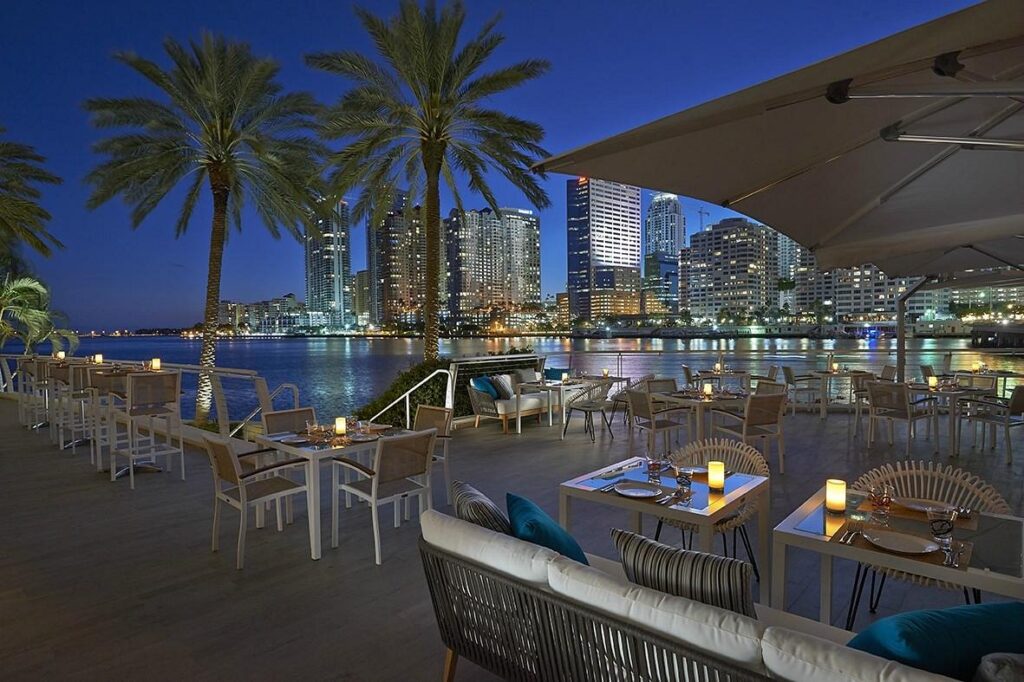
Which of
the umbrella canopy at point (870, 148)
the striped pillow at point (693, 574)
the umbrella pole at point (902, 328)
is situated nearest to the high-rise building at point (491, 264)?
the umbrella pole at point (902, 328)

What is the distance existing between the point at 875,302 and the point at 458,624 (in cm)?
10583

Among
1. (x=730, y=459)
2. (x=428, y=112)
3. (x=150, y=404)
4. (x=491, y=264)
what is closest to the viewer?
(x=730, y=459)

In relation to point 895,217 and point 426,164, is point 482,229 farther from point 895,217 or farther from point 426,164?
point 895,217

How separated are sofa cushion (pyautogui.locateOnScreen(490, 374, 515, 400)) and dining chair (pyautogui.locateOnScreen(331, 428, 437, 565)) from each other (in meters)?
5.01

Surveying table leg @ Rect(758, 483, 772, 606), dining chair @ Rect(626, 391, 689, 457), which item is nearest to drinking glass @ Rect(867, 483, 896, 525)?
table leg @ Rect(758, 483, 772, 606)

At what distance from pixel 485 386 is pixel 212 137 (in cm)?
760

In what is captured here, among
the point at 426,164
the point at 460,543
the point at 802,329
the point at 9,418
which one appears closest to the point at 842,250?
the point at 460,543

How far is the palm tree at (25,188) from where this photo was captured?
12267 mm

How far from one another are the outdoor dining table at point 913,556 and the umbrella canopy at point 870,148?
1.51m

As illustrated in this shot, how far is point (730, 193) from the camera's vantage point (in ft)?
11.0

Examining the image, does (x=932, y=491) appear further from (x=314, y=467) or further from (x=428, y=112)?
(x=428, y=112)

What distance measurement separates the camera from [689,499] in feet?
9.81

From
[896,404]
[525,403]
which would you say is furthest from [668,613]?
[525,403]

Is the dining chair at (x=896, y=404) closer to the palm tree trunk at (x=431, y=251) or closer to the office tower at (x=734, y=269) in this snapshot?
the palm tree trunk at (x=431, y=251)
